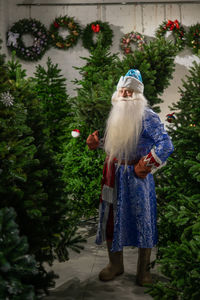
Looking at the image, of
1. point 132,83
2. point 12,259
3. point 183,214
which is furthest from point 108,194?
point 12,259

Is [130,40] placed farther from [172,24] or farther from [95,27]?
[172,24]

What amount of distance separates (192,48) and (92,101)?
4.29 meters

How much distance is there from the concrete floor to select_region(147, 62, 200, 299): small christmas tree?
40 centimetres

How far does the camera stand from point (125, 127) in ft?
8.11

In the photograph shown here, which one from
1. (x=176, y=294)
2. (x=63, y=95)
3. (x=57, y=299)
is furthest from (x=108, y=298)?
(x=63, y=95)

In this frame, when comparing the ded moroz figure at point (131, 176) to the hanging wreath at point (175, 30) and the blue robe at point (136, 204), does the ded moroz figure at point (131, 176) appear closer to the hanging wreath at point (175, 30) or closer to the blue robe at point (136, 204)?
the blue robe at point (136, 204)

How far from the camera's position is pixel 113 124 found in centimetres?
255

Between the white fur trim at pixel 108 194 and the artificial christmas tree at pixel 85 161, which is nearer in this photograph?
the white fur trim at pixel 108 194

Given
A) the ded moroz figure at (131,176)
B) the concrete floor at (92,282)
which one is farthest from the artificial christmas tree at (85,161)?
the ded moroz figure at (131,176)

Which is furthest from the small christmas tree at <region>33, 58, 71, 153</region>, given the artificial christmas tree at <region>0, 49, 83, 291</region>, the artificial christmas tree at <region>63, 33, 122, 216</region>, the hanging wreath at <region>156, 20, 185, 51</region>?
the hanging wreath at <region>156, 20, 185, 51</region>

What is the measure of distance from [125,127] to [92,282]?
135cm

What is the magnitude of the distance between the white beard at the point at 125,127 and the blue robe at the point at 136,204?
5 cm

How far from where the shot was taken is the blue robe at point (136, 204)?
245 cm

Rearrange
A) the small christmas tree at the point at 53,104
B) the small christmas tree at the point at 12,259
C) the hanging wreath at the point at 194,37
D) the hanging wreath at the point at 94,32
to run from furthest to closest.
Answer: the hanging wreath at the point at 94,32 → the hanging wreath at the point at 194,37 → the small christmas tree at the point at 53,104 → the small christmas tree at the point at 12,259
